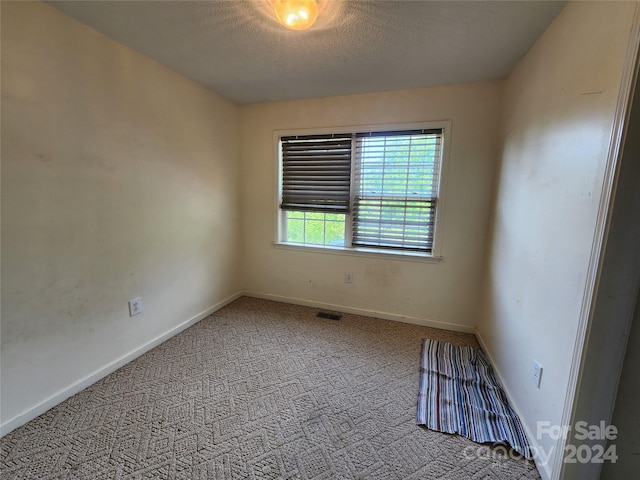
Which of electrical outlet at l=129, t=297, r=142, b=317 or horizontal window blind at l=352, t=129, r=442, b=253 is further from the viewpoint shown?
horizontal window blind at l=352, t=129, r=442, b=253

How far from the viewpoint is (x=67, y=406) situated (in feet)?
5.41

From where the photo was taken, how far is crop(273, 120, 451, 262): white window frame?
2.48 m

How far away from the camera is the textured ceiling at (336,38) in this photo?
4.83ft

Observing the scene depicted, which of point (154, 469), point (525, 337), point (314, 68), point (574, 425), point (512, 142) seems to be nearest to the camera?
point (574, 425)

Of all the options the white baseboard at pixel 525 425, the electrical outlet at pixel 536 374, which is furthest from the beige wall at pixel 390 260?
the electrical outlet at pixel 536 374

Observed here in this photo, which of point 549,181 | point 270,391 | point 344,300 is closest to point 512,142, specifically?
point 549,181

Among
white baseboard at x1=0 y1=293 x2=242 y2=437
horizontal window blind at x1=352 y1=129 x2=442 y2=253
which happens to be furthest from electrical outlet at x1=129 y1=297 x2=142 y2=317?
horizontal window blind at x1=352 y1=129 x2=442 y2=253

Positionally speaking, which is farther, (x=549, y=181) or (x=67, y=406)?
(x=67, y=406)

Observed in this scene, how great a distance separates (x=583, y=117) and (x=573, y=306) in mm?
822

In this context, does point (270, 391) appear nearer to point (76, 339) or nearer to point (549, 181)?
point (76, 339)

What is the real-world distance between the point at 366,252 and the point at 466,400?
4.88 ft

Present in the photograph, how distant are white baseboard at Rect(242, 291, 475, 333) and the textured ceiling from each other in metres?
2.20

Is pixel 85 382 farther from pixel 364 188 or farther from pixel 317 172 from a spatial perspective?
pixel 364 188

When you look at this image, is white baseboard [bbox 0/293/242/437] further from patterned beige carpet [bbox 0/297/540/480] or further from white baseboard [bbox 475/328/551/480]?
white baseboard [bbox 475/328/551/480]
